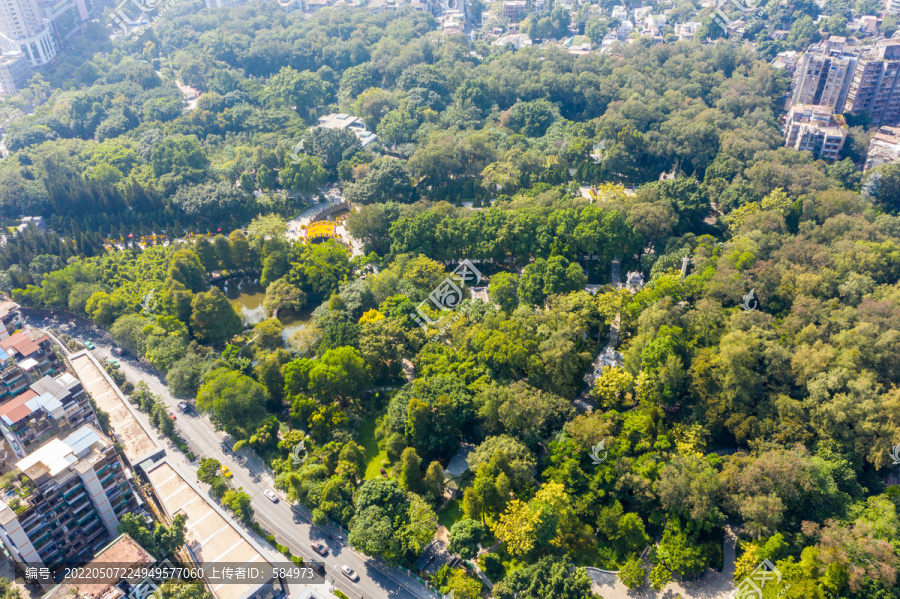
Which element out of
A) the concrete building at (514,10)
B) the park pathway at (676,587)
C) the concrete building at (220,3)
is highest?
the concrete building at (220,3)

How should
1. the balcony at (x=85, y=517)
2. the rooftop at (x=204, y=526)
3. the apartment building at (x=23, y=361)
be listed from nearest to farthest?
the balcony at (x=85, y=517) < the rooftop at (x=204, y=526) < the apartment building at (x=23, y=361)

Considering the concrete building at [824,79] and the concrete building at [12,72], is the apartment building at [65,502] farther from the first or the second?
the concrete building at [824,79]

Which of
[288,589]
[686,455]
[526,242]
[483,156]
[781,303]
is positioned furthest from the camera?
[483,156]

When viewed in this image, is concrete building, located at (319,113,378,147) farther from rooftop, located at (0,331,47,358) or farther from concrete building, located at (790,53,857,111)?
concrete building, located at (790,53,857,111)

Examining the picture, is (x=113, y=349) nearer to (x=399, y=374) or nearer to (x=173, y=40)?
(x=399, y=374)

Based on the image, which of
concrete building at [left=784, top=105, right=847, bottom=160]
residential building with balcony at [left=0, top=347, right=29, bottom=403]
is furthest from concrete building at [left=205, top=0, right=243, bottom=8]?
concrete building at [left=784, top=105, right=847, bottom=160]

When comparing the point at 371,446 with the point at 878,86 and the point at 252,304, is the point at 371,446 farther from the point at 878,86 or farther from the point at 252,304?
the point at 878,86

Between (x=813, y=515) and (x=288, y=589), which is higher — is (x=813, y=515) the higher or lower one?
the higher one

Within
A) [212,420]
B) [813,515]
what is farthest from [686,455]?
[212,420]

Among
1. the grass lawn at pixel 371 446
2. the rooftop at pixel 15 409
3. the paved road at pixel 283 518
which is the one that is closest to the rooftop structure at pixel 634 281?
the grass lawn at pixel 371 446
